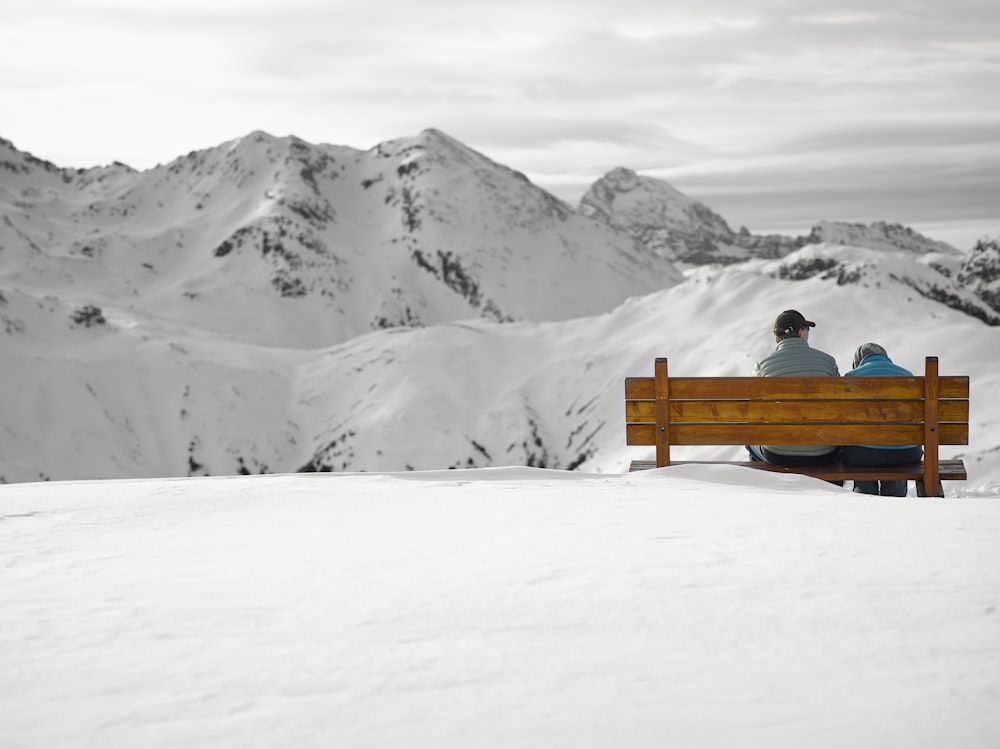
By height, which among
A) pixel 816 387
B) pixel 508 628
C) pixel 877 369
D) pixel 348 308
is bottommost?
pixel 508 628

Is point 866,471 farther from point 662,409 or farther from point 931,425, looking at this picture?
point 662,409

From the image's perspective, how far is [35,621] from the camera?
398 centimetres

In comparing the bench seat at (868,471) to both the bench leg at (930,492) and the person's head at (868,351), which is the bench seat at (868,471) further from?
the person's head at (868,351)

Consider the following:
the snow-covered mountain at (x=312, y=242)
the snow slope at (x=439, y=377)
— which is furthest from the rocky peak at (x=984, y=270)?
the snow slope at (x=439, y=377)

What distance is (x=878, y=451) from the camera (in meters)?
8.62

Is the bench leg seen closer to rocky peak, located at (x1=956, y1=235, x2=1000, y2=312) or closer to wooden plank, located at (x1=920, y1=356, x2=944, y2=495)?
wooden plank, located at (x1=920, y1=356, x2=944, y2=495)

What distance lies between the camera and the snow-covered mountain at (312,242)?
318 feet

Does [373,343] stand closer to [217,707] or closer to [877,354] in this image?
[877,354]

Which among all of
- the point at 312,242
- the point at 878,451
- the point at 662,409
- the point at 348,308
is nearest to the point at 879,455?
the point at 878,451

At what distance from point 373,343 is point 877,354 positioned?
3626 cm

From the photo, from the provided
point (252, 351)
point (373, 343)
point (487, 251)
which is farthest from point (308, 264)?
point (373, 343)

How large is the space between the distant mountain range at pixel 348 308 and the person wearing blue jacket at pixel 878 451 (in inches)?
546

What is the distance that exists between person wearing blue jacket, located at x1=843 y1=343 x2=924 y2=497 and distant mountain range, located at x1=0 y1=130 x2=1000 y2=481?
1388cm

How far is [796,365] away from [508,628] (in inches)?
225
